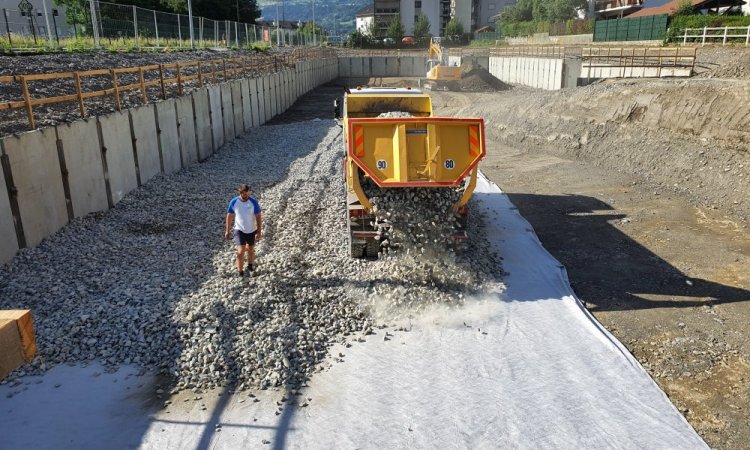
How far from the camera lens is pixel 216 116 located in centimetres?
2014

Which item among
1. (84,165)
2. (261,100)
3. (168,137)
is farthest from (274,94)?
(84,165)

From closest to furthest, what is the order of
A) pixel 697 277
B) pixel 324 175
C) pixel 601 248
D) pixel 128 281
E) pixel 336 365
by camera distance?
pixel 336 365, pixel 128 281, pixel 697 277, pixel 601 248, pixel 324 175

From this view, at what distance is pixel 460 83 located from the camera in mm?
43125

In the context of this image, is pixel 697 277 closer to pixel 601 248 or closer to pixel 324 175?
pixel 601 248

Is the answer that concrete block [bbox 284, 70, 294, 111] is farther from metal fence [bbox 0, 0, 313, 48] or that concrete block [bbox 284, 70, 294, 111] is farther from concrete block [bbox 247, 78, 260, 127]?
concrete block [bbox 247, 78, 260, 127]

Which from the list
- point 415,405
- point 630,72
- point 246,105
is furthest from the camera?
point 630,72

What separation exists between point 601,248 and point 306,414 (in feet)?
24.0

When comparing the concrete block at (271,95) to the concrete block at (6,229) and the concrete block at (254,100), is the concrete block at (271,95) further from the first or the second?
the concrete block at (6,229)

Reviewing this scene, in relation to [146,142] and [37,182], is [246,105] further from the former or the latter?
[37,182]

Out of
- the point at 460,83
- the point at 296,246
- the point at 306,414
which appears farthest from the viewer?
the point at 460,83

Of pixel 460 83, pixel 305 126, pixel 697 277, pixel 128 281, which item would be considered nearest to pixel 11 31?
pixel 305 126

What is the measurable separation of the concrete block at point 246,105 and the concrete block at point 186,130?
20.1 ft

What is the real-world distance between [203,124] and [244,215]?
11218 mm

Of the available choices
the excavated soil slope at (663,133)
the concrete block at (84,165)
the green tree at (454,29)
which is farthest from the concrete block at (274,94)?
the green tree at (454,29)
